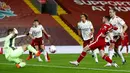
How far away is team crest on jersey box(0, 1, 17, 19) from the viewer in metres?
36.2

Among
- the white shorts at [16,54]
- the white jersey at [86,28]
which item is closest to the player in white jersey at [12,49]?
the white shorts at [16,54]

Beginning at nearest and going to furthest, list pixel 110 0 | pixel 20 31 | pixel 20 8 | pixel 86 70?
pixel 86 70 < pixel 20 31 < pixel 20 8 < pixel 110 0

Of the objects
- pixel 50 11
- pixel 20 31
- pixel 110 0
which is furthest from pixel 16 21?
pixel 110 0

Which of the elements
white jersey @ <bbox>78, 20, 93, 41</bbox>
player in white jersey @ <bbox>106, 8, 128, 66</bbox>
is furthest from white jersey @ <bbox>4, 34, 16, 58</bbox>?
white jersey @ <bbox>78, 20, 93, 41</bbox>

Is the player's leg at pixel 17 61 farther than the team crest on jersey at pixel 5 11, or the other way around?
the team crest on jersey at pixel 5 11

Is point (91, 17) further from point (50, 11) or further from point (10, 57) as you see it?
point (10, 57)

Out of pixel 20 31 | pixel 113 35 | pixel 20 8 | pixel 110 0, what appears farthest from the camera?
pixel 110 0

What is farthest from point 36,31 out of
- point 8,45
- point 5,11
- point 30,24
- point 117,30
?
point 5,11

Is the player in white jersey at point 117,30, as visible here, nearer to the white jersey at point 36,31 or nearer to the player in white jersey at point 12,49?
the player in white jersey at point 12,49

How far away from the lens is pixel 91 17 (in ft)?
124

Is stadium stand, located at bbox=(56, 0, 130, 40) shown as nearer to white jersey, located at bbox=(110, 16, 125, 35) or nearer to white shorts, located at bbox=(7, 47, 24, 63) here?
white jersey, located at bbox=(110, 16, 125, 35)

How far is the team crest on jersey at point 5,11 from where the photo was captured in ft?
119

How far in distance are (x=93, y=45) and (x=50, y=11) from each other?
22192 mm

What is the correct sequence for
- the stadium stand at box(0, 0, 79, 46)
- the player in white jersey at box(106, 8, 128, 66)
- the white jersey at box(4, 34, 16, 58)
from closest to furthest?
the white jersey at box(4, 34, 16, 58) < the player in white jersey at box(106, 8, 128, 66) < the stadium stand at box(0, 0, 79, 46)
